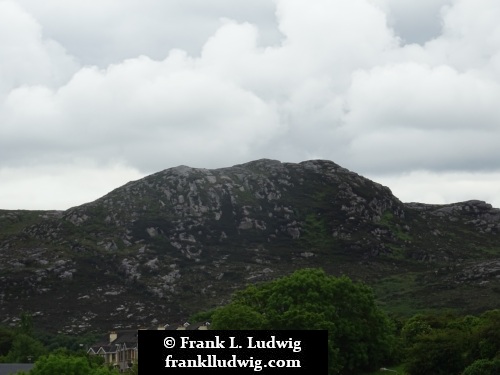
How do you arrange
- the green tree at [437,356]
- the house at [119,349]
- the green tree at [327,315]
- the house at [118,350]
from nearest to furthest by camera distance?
the green tree at [437,356] → the green tree at [327,315] → the house at [119,349] → the house at [118,350]

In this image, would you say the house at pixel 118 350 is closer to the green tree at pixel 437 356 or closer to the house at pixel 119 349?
the house at pixel 119 349

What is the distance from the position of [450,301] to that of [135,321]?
78543 millimetres

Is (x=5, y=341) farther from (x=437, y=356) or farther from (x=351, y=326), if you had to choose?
(x=437, y=356)

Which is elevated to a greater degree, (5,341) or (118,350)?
(5,341)

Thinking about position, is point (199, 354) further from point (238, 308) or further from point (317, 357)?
point (238, 308)

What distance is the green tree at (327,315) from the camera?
7200cm

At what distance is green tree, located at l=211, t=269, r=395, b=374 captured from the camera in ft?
236

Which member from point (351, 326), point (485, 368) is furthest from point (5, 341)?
point (485, 368)

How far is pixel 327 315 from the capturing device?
74938 mm

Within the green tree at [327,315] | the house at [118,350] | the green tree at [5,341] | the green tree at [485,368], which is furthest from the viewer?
the house at [118,350]

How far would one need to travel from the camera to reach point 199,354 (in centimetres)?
2259

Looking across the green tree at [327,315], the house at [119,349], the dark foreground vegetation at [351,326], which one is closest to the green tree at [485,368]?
the dark foreground vegetation at [351,326]

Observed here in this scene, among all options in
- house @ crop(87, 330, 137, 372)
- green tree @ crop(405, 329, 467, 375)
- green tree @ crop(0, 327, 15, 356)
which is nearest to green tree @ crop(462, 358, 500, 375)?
green tree @ crop(405, 329, 467, 375)

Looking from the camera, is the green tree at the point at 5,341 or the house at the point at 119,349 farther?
the house at the point at 119,349
